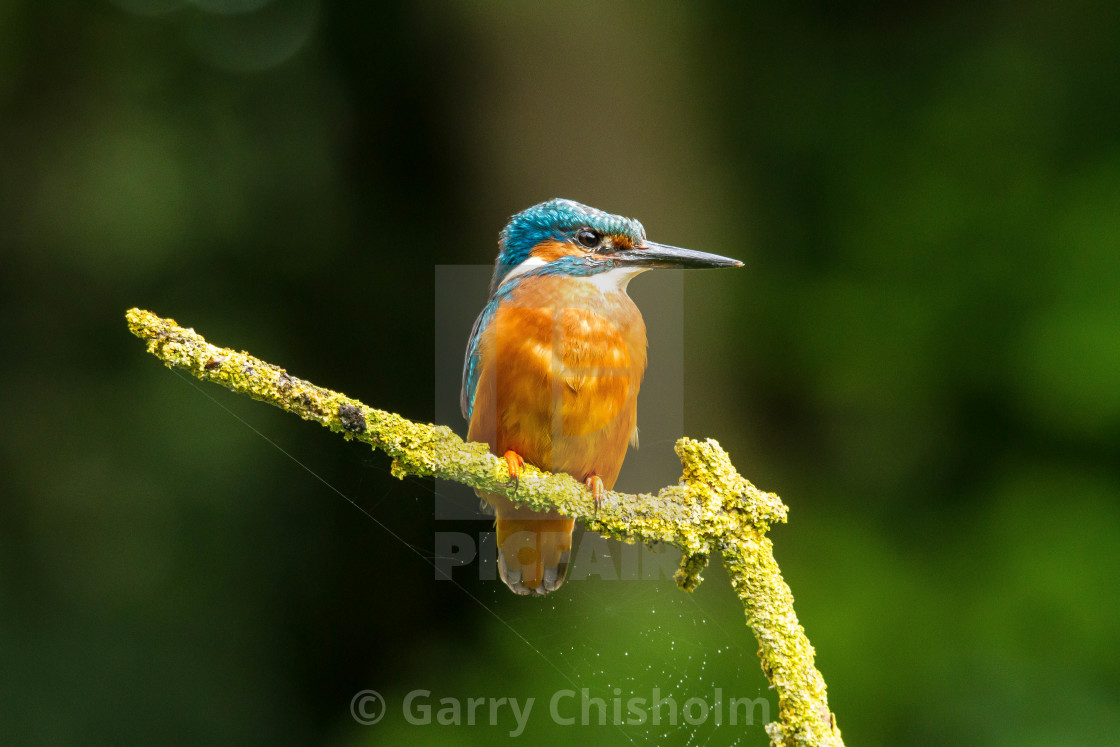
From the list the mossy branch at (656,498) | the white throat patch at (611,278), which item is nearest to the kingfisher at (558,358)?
the white throat patch at (611,278)

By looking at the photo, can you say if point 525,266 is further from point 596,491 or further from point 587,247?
point 596,491

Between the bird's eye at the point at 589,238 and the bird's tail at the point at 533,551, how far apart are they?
0.45 meters

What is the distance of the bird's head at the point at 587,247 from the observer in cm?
123

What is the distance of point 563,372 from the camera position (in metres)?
1.28

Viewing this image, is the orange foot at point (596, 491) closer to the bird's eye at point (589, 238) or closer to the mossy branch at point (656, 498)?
the mossy branch at point (656, 498)

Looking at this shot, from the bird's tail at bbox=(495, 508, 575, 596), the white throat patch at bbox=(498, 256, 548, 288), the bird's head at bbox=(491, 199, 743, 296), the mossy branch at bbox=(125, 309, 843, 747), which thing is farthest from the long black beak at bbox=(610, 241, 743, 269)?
the bird's tail at bbox=(495, 508, 575, 596)

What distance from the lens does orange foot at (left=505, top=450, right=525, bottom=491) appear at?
3.38ft

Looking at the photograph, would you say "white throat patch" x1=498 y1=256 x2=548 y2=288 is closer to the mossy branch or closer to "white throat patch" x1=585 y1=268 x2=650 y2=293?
"white throat patch" x1=585 y1=268 x2=650 y2=293

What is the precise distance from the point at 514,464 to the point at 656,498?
201 mm

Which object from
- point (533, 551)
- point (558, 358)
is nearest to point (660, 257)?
point (558, 358)

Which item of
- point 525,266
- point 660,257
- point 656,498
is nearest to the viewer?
point 656,498

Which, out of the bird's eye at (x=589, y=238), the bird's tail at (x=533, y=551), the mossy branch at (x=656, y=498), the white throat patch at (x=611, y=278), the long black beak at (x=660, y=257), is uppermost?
the bird's eye at (x=589, y=238)

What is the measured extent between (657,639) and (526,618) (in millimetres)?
292

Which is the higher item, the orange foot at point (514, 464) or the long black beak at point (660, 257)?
the long black beak at point (660, 257)
